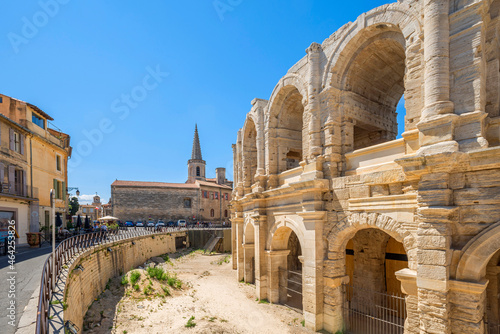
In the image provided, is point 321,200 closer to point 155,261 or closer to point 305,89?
point 305,89

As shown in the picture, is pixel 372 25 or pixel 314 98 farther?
pixel 314 98

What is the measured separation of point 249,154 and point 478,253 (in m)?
12.5

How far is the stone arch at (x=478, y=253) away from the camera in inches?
211

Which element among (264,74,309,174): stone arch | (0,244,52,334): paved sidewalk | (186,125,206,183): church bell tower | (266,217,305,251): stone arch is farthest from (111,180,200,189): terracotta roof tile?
(266,217,305,251): stone arch

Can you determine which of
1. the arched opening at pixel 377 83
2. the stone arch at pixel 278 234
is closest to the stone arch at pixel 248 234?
the stone arch at pixel 278 234

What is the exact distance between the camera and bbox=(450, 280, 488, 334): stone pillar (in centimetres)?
550

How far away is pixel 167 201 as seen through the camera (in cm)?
4038

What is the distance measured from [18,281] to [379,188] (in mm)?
10537

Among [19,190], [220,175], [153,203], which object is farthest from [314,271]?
[220,175]

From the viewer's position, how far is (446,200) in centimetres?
575

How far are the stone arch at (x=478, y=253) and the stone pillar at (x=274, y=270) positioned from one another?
7.61 meters

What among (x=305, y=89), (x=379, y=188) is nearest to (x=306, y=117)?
(x=305, y=89)

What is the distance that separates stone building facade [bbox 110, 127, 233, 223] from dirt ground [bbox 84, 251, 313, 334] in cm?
2335

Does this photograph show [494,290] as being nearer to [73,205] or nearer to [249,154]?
[249,154]
